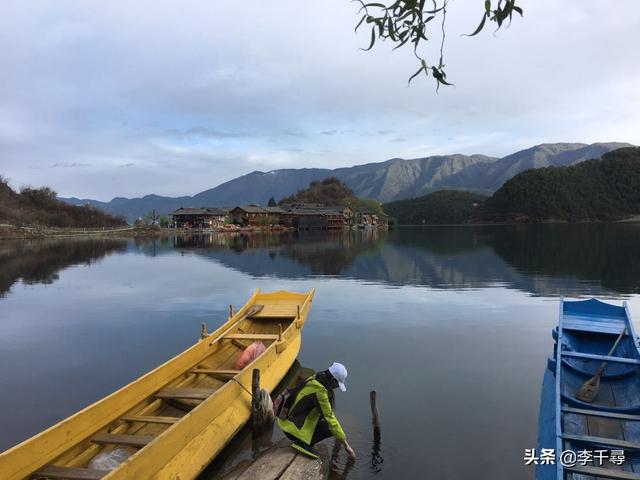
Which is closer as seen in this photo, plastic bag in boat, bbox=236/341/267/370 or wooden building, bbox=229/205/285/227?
plastic bag in boat, bbox=236/341/267/370

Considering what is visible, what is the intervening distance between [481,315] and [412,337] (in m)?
5.29

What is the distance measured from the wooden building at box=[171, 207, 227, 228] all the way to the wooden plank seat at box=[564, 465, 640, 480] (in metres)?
117

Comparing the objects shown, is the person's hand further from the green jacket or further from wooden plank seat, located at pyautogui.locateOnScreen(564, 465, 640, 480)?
wooden plank seat, located at pyautogui.locateOnScreen(564, 465, 640, 480)

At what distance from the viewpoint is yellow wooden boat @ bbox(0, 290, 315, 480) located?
601 cm

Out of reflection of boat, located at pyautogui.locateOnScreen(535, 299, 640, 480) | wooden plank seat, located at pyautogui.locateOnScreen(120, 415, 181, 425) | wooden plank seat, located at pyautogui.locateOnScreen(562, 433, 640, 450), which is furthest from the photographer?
wooden plank seat, located at pyautogui.locateOnScreen(120, 415, 181, 425)

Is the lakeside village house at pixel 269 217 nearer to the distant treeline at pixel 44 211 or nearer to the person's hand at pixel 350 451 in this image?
the distant treeline at pixel 44 211

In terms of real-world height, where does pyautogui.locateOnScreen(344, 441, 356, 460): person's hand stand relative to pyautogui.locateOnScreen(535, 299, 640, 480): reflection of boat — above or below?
below

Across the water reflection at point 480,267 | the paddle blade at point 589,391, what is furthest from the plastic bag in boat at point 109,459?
the water reflection at point 480,267

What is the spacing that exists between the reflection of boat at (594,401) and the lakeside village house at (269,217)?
108 m

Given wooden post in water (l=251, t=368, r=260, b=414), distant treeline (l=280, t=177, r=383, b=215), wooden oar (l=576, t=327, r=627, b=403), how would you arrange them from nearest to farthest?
1. wooden oar (l=576, t=327, r=627, b=403)
2. wooden post in water (l=251, t=368, r=260, b=414)
3. distant treeline (l=280, t=177, r=383, b=215)

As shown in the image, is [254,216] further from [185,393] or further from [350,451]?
[350,451]

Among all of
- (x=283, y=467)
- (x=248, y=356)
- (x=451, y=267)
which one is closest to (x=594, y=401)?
(x=283, y=467)

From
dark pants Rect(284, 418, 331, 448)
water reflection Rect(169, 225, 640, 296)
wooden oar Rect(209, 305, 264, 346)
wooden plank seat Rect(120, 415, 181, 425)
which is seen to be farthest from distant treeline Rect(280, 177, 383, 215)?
wooden plank seat Rect(120, 415, 181, 425)

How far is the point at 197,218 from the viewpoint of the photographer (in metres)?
122
